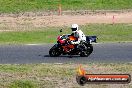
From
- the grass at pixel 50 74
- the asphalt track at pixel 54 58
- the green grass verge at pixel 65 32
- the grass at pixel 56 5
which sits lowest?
the grass at pixel 56 5

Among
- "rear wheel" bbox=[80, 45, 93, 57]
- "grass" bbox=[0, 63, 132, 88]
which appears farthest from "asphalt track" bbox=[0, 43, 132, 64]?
"grass" bbox=[0, 63, 132, 88]

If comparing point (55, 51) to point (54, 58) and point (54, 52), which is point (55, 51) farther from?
point (54, 58)

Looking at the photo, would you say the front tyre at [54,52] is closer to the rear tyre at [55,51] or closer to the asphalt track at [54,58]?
the rear tyre at [55,51]

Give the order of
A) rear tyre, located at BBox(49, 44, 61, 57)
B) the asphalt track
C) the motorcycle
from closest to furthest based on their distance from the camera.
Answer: the asphalt track < the motorcycle < rear tyre, located at BBox(49, 44, 61, 57)

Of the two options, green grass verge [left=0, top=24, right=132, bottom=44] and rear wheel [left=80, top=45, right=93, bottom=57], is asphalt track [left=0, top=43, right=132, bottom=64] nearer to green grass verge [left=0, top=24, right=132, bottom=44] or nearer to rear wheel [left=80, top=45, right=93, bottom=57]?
rear wheel [left=80, top=45, right=93, bottom=57]

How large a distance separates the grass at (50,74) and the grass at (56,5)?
83.1 ft

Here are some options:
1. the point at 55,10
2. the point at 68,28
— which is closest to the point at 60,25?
the point at 68,28

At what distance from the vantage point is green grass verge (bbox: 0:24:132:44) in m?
32.4

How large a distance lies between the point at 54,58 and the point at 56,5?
26021mm

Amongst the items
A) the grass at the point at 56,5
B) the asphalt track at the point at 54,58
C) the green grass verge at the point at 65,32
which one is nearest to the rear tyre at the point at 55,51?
the asphalt track at the point at 54,58

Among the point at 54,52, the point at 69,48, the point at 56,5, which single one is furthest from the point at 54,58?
the point at 56,5

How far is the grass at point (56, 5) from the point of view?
49.2m

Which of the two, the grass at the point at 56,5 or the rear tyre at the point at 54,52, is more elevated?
the rear tyre at the point at 54,52

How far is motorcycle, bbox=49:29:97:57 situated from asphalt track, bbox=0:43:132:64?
233 millimetres
